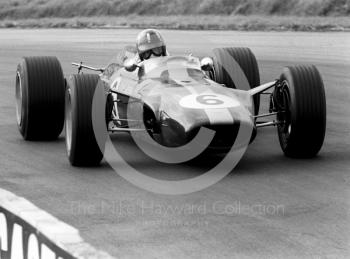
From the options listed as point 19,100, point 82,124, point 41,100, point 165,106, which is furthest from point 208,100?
point 19,100

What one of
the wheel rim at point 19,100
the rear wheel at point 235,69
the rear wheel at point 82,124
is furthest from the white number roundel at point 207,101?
the wheel rim at point 19,100

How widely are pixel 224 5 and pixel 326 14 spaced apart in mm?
7777

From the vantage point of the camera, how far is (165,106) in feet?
26.8

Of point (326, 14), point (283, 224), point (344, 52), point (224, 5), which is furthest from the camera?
point (224, 5)

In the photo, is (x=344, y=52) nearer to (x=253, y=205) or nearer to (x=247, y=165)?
(x=247, y=165)

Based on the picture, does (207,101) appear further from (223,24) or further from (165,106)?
(223,24)

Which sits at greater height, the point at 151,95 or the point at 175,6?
the point at 151,95

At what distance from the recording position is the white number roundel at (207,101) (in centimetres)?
788

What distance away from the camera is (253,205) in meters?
6.65

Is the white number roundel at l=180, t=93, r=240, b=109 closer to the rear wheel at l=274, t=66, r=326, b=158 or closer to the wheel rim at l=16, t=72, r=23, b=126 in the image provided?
the rear wheel at l=274, t=66, r=326, b=158

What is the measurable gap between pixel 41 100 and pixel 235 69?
2.57m

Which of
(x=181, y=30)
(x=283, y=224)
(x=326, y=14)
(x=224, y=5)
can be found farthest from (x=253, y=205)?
(x=224, y=5)

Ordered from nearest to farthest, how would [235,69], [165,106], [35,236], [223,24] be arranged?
1. [35,236]
2. [165,106]
3. [235,69]
4. [223,24]

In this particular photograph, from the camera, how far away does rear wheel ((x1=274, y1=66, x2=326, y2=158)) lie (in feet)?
27.3
